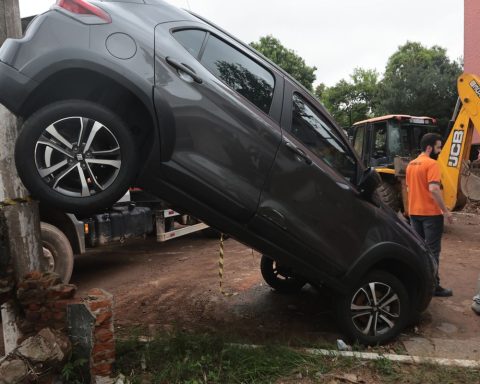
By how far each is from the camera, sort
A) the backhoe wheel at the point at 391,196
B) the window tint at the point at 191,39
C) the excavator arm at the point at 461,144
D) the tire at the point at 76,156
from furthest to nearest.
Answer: the backhoe wheel at the point at 391,196 < the excavator arm at the point at 461,144 < the window tint at the point at 191,39 < the tire at the point at 76,156

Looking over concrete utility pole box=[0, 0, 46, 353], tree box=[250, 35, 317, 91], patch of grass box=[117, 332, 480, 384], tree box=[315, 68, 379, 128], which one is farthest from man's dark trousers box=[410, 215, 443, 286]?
tree box=[315, 68, 379, 128]

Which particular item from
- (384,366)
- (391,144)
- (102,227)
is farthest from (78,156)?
(391,144)

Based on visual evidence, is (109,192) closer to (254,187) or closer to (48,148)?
(48,148)

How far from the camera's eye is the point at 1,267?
2750 millimetres

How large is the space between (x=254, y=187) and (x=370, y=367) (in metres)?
1.61

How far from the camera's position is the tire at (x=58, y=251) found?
15.5 feet

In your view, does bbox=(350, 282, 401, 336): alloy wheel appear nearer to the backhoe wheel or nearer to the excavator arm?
the excavator arm

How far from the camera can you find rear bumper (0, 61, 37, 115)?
243cm

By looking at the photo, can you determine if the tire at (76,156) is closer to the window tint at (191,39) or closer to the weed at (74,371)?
the window tint at (191,39)

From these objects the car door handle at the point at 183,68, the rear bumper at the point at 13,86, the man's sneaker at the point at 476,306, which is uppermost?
the car door handle at the point at 183,68

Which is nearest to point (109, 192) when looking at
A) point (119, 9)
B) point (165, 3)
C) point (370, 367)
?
point (119, 9)

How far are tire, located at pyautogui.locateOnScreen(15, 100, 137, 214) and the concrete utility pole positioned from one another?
0.38 meters

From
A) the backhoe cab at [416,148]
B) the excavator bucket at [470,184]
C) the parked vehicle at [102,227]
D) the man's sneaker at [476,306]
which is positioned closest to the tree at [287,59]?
the backhoe cab at [416,148]

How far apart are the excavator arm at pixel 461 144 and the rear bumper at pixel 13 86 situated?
24.2 feet
